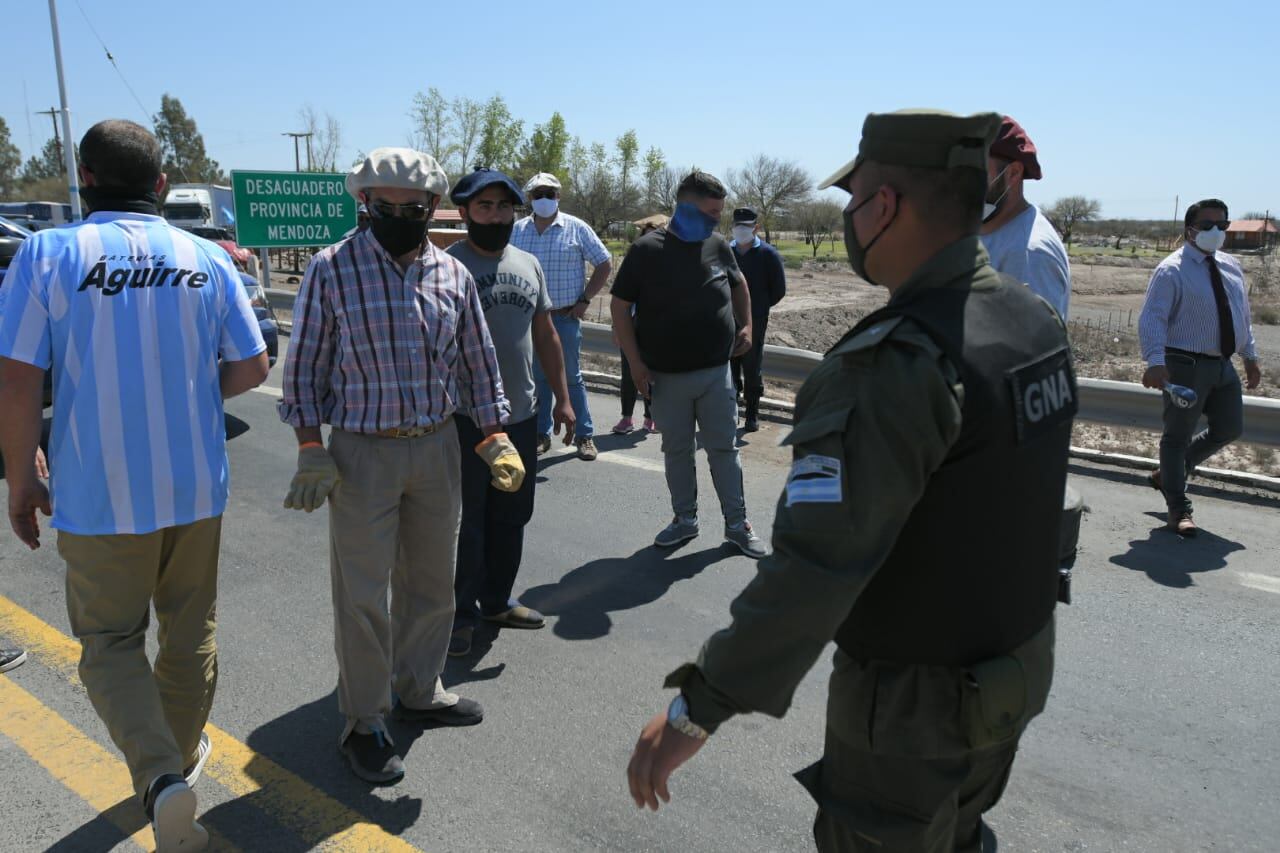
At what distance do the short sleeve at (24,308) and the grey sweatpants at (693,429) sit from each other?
3.27 metres

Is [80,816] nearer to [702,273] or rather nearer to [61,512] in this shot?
[61,512]

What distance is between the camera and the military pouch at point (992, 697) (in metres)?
1.71

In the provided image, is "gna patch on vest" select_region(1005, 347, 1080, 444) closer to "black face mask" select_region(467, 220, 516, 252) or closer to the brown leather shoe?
"black face mask" select_region(467, 220, 516, 252)

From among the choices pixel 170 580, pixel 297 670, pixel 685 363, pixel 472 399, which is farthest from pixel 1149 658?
pixel 170 580

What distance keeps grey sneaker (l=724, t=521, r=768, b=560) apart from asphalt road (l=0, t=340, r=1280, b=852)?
0.06 meters

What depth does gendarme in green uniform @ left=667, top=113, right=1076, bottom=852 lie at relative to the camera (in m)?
1.59

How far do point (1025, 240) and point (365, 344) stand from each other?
2.40 m

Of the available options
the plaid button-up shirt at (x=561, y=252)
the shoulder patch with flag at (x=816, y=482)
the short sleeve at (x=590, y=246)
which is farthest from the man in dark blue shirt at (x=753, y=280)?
the shoulder patch with flag at (x=816, y=482)

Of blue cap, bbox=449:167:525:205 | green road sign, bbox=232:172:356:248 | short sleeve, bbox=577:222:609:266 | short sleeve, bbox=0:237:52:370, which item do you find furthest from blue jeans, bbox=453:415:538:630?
green road sign, bbox=232:172:356:248

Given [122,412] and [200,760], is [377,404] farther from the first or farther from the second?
[200,760]

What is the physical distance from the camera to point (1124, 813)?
10.0ft

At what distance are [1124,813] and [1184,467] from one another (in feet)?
10.5

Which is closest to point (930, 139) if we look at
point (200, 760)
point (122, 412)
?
point (122, 412)

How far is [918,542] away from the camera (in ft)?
5.49
